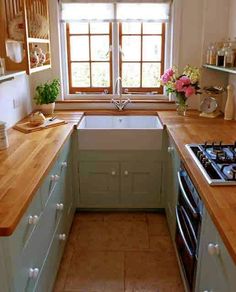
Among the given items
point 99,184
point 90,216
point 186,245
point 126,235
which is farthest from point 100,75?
point 186,245

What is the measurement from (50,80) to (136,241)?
1.90 meters

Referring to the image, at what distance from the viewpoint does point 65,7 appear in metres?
3.24

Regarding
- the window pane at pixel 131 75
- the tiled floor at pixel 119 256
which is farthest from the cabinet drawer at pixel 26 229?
the window pane at pixel 131 75

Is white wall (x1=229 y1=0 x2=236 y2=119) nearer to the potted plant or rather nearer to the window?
the window

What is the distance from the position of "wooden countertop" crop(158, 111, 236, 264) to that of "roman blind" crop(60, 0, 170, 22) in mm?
990

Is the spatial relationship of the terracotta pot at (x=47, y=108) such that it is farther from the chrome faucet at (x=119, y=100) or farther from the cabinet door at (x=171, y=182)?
the cabinet door at (x=171, y=182)

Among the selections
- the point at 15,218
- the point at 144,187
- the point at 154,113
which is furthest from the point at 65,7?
the point at 15,218

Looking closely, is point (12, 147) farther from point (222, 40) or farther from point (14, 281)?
point (222, 40)

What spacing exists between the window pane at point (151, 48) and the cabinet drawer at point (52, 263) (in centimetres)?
202

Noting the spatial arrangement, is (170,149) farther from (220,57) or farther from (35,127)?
(35,127)

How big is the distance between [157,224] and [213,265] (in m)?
1.52

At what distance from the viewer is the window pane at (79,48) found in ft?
11.3

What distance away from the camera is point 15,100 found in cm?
286

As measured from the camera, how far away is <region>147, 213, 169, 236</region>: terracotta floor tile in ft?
9.05
